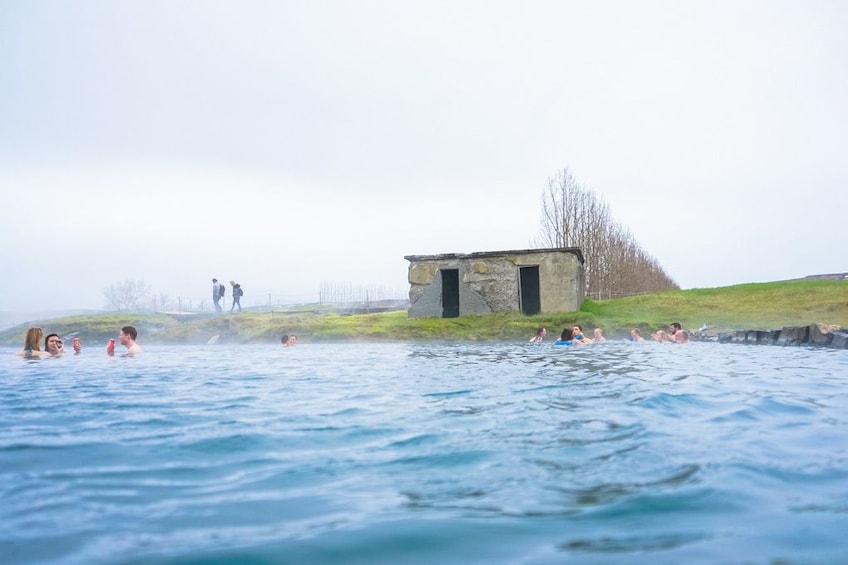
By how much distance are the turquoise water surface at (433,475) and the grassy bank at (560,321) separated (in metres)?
15.2

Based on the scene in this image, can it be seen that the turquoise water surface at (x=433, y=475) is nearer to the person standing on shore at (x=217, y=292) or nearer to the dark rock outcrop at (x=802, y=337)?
the dark rock outcrop at (x=802, y=337)

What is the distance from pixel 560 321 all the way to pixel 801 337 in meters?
8.72

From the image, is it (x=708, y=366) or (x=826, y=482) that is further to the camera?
(x=708, y=366)

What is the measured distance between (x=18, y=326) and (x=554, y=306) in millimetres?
27752

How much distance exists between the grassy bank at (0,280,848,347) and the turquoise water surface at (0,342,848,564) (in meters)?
15.2

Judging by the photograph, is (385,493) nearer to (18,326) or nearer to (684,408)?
(684,408)

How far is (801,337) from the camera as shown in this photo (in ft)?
52.0

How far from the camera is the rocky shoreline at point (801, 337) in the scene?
48.2 feet

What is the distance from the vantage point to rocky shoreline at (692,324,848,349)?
14.7 meters

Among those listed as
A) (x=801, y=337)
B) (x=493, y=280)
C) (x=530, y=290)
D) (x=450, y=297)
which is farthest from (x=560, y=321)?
(x=801, y=337)

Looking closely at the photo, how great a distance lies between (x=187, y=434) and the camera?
5.04 meters

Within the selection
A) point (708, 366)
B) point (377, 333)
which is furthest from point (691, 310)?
point (708, 366)

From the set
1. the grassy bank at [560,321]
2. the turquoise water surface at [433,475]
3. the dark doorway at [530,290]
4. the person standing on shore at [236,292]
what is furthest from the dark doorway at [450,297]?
the turquoise water surface at [433,475]

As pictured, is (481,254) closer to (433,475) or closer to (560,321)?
(560,321)
